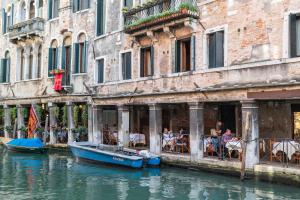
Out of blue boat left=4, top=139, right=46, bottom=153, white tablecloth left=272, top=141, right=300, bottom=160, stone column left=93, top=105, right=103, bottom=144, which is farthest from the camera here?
blue boat left=4, top=139, right=46, bottom=153

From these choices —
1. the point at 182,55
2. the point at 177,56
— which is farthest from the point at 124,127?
the point at 182,55

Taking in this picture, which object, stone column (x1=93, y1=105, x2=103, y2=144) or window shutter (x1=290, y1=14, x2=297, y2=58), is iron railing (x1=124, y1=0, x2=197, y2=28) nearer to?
window shutter (x1=290, y1=14, x2=297, y2=58)

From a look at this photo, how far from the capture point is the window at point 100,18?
65.1 ft

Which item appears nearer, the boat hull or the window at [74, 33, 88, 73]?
the boat hull

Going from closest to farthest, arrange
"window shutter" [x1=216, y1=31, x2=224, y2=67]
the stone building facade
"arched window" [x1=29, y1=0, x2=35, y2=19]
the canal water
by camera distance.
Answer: the canal water → the stone building facade → "window shutter" [x1=216, y1=31, x2=224, y2=67] → "arched window" [x1=29, y1=0, x2=35, y2=19]

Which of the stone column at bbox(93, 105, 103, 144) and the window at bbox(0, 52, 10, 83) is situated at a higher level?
the window at bbox(0, 52, 10, 83)

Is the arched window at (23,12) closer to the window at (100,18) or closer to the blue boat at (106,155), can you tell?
the window at (100,18)

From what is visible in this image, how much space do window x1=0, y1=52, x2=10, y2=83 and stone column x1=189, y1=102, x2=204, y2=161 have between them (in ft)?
52.9

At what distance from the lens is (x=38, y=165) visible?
16953 mm

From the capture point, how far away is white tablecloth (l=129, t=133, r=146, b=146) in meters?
18.1

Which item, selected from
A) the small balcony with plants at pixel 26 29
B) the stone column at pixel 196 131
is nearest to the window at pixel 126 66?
the stone column at pixel 196 131

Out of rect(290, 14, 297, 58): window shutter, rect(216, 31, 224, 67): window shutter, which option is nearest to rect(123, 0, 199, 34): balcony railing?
rect(216, 31, 224, 67): window shutter

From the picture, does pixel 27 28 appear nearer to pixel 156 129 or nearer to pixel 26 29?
pixel 26 29

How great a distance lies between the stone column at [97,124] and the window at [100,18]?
3581 millimetres
